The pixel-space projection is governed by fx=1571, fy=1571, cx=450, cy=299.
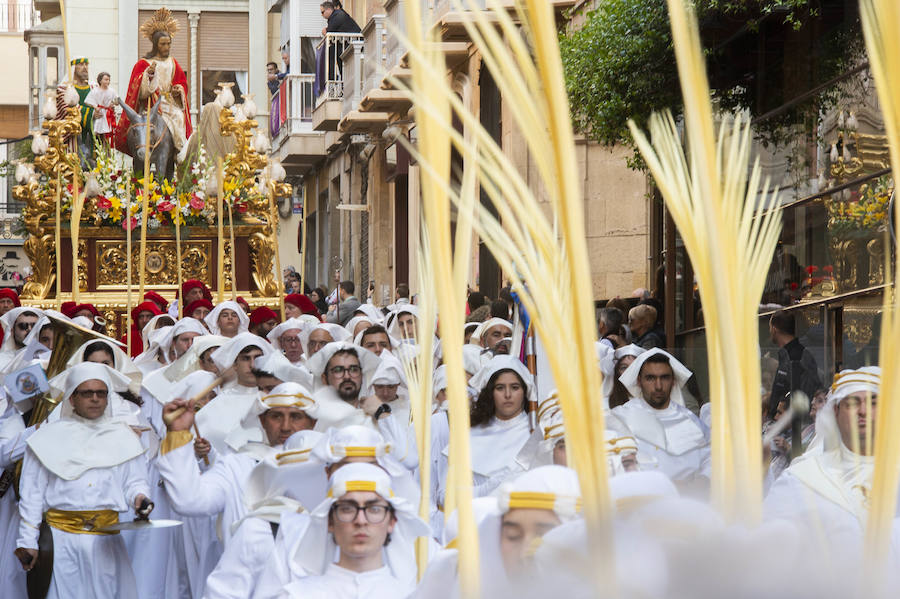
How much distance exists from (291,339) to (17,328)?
6.68ft

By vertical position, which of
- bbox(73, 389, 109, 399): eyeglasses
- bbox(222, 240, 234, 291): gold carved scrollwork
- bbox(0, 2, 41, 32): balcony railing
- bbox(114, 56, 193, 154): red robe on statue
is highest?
bbox(0, 2, 41, 32): balcony railing

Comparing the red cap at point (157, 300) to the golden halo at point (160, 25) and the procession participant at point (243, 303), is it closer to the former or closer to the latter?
the procession participant at point (243, 303)

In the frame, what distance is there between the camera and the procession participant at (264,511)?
16.3 ft

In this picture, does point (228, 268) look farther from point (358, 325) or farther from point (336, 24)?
point (336, 24)

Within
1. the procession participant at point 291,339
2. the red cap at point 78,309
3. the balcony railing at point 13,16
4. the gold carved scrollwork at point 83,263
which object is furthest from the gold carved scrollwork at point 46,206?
the balcony railing at point 13,16

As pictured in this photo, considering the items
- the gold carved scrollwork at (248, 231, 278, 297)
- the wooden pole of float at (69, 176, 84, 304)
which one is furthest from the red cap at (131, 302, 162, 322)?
the gold carved scrollwork at (248, 231, 278, 297)

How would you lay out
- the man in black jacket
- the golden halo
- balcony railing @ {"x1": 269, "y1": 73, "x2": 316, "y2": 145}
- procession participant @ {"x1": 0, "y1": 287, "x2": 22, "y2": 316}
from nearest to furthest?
the man in black jacket, procession participant @ {"x1": 0, "y1": 287, "x2": 22, "y2": 316}, the golden halo, balcony railing @ {"x1": 269, "y1": 73, "x2": 316, "y2": 145}

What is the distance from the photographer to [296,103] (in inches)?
1207

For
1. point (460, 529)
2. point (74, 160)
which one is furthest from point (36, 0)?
point (460, 529)

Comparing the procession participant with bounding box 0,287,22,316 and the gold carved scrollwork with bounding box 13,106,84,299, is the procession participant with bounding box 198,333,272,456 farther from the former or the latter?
the gold carved scrollwork with bounding box 13,106,84,299

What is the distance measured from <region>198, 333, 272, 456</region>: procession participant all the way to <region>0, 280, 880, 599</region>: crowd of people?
0.05ft

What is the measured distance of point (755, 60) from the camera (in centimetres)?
962

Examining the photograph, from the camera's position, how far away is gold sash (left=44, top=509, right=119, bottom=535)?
7.45 metres

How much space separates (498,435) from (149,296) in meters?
6.39
